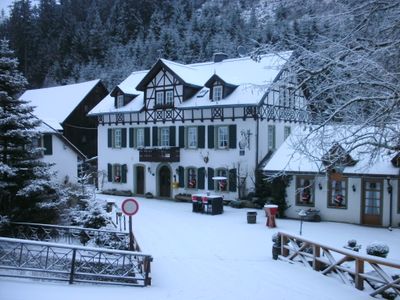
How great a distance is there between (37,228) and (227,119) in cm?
1400

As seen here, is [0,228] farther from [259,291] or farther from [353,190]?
[353,190]

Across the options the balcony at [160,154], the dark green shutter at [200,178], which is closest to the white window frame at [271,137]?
the dark green shutter at [200,178]

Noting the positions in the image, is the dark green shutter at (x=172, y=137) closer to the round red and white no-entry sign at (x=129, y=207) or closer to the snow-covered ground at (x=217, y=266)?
the snow-covered ground at (x=217, y=266)

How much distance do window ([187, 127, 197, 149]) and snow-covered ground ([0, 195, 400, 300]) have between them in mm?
7138

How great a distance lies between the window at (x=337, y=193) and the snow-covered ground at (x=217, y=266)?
122 cm

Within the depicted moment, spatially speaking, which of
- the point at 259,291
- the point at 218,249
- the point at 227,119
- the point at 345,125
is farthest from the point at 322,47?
the point at 227,119

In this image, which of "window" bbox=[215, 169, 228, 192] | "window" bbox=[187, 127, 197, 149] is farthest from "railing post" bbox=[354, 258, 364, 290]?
"window" bbox=[187, 127, 197, 149]

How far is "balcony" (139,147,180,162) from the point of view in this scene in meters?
27.9

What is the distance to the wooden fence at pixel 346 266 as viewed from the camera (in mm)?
8547

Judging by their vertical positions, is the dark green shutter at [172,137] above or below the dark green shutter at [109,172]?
above

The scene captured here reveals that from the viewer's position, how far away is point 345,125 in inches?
299

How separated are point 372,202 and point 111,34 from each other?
55655mm

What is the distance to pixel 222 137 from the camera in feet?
86.7

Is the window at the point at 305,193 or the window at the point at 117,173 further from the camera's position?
the window at the point at 117,173
